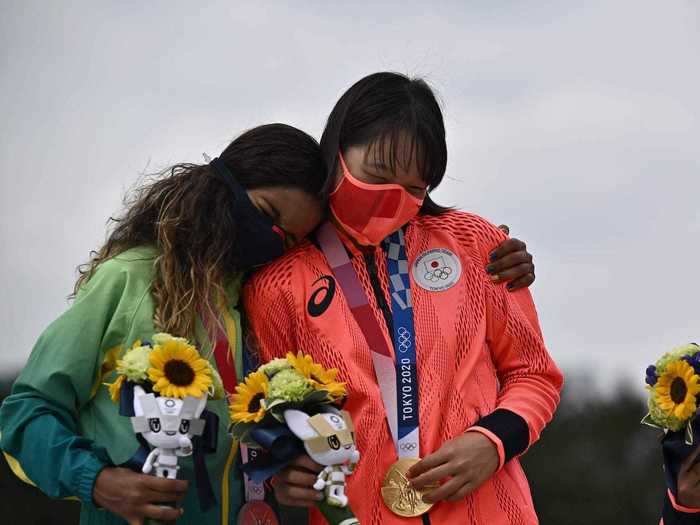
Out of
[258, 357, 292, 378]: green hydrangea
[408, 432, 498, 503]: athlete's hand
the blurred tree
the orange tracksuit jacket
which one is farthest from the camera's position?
the blurred tree

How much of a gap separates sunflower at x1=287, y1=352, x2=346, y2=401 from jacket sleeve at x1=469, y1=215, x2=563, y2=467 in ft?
2.27

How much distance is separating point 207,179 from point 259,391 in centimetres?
100

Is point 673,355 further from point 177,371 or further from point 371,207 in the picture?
point 177,371

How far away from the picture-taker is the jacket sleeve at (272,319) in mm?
4934

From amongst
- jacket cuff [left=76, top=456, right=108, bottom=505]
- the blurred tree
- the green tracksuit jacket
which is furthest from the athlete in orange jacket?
the blurred tree

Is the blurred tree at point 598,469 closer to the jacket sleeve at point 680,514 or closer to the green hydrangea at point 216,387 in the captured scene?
the jacket sleeve at point 680,514

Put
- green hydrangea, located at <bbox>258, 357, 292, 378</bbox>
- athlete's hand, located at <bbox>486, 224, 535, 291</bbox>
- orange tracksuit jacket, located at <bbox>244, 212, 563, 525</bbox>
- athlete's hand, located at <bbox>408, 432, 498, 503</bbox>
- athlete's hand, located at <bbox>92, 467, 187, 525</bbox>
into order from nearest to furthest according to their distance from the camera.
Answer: athlete's hand, located at <bbox>92, 467, 187, 525</bbox> < green hydrangea, located at <bbox>258, 357, 292, 378</bbox> < athlete's hand, located at <bbox>408, 432, 498, 503</bbox> < orange tracksuit jacket, located at <bbox>244, 212, 563, 525</bbox> < athlete's hand, located at <bbox>486, 224, 535, 291</bbox>

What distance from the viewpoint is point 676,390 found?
16.6ft

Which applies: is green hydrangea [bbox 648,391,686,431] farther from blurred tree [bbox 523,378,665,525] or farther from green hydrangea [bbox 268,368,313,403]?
blurred tree [bbox 523,378,665,525]

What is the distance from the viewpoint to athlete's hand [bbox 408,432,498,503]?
4.62 metres

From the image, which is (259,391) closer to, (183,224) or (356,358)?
(356,358)

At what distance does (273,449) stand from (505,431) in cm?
86

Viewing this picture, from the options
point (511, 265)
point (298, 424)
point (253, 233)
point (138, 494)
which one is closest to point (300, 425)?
point (298, 424)

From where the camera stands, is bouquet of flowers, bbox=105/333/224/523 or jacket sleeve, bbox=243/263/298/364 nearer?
bouquet of flowers, bbox=105/333/224/523
